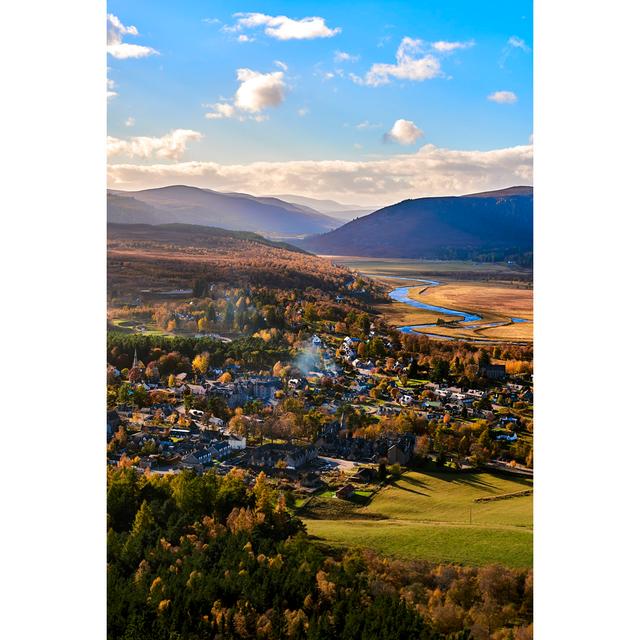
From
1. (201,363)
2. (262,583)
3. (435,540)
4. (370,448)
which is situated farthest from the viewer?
(201,363)

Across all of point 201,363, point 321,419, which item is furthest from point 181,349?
point 321,419

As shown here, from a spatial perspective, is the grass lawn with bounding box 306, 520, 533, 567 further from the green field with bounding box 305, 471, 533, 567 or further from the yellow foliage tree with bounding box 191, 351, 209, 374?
the yellow foliage tree with bounding box 191, 351, 209, 374

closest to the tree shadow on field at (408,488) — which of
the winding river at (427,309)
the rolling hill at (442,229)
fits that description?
the winding river at (427,309)

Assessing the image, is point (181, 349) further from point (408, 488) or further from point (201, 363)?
point (408, 488)

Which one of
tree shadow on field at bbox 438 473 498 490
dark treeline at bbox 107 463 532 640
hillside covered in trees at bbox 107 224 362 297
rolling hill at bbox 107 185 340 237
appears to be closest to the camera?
dark treeline at bbox 107 463 532 640

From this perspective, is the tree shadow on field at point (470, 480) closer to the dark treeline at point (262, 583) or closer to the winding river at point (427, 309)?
the dark treeline at point (262, 583)

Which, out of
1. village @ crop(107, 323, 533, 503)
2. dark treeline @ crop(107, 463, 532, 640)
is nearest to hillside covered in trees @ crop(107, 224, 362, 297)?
village @ crop(107, 323, 533, 503)
